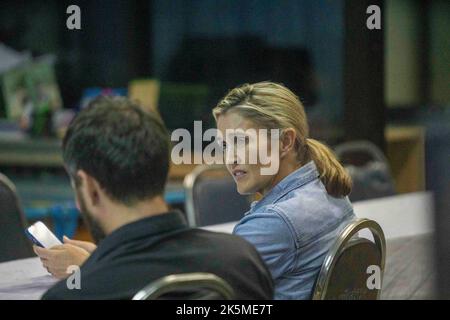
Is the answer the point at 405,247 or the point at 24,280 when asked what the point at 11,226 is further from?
the point at 405,247

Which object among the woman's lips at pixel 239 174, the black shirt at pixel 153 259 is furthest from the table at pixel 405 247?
the black shirt at pixel 153 259

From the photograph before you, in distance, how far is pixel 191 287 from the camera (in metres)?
1.42

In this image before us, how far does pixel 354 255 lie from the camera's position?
1922mm

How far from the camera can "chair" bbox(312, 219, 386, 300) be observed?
1849mm

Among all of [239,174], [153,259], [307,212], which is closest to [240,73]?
[239,174]

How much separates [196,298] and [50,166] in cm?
336

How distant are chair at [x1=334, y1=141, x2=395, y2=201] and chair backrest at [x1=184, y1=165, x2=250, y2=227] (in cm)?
57

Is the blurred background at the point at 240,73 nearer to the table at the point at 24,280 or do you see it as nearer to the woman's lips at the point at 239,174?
the woman's lips at the point at 239,174

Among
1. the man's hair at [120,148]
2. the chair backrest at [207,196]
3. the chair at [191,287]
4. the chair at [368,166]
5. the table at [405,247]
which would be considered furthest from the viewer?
the chair at [368,166]

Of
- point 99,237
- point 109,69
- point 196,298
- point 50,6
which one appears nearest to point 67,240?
point 99,237

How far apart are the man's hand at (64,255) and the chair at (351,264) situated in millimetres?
478

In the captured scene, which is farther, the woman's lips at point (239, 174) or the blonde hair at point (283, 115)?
the woman's lips at point (239, 174)

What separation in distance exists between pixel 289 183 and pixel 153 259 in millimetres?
564

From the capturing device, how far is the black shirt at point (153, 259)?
4.78 feet
